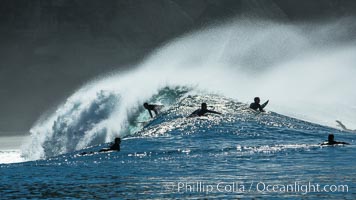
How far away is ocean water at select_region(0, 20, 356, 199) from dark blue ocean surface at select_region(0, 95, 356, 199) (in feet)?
0.16

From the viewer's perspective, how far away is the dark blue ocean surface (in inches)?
909

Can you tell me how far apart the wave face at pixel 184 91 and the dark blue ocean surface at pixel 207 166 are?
33.5 feet

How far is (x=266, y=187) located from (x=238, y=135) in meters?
17.5

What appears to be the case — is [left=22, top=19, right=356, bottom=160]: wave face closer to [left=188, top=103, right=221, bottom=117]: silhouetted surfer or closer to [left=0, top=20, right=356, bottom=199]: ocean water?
[left=0, top=20, right=356, bottom=199]: ocean water

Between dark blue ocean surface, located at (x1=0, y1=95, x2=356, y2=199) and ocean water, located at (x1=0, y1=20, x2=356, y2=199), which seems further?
ocean water, located at (x1=0, y1=20, x2=356, y2=199)

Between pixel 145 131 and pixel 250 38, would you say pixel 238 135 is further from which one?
pixel 250 38

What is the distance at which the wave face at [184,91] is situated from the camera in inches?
2244

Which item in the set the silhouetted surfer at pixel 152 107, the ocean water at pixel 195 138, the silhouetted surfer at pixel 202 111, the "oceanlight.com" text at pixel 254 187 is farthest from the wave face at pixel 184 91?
the "oceanlight.com" text at pixel 254 187

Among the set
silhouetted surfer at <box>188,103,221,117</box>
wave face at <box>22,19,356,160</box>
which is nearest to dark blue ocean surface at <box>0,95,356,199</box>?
silhouetted surfer at <box>188,103,221,117</box>

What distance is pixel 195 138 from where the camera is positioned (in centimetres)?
4006

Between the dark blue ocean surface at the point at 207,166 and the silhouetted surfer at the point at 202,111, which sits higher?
the silhouetted surfer at the point at 202,111

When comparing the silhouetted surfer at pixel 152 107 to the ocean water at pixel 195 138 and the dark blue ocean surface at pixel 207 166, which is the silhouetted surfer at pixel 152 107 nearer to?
the ocean water at pixel 195 138

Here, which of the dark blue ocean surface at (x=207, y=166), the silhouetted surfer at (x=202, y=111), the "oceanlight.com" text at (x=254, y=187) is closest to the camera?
the "oceanlight.com" text at (x=254, y=187)

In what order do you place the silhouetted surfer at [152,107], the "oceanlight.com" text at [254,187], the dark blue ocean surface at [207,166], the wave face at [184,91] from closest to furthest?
1. the "oceanlight.com" text at [254,187]
2. the dark blue ocean surface at [207,166]
3. the silhouetted surfer at [152,107]
4. the wave face at [184,91]
